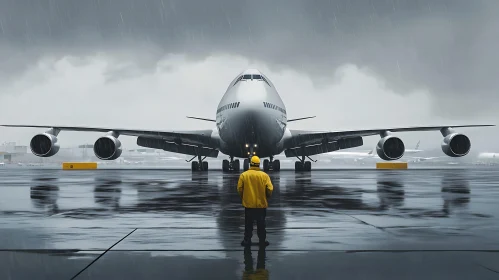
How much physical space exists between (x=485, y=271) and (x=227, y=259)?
8.69ft

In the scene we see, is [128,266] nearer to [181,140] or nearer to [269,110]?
[269,110]

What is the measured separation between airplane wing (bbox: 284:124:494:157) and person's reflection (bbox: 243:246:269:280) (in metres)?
26.3

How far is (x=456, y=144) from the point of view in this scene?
3155 centimetres

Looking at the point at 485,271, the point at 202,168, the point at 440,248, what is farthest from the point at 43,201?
the point at 202,168

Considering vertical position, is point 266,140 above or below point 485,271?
above

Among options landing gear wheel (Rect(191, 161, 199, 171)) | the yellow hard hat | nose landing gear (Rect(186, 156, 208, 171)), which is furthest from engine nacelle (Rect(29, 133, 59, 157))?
the yellow hard hat

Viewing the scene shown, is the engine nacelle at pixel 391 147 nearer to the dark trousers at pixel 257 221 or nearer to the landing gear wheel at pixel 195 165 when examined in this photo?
the landing gear wheel at pixel 195 165

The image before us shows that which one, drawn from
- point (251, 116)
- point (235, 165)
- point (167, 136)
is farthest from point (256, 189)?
point (235, 165)

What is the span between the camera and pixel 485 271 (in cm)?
511

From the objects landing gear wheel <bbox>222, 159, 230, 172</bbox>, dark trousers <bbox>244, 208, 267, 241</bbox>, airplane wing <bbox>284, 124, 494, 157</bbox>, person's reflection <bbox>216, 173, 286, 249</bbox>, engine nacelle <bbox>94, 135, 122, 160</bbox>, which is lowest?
person's reflection <bbox>216, 173, 286, 249</bbox>

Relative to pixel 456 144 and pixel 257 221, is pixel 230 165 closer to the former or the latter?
pixel 456 144

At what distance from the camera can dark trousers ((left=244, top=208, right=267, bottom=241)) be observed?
263 inches

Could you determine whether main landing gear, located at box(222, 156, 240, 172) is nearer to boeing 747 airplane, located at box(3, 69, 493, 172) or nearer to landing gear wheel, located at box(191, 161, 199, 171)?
boeing 747 airplane, located at box(3, 69, 493, 172)

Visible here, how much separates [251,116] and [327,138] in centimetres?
803
